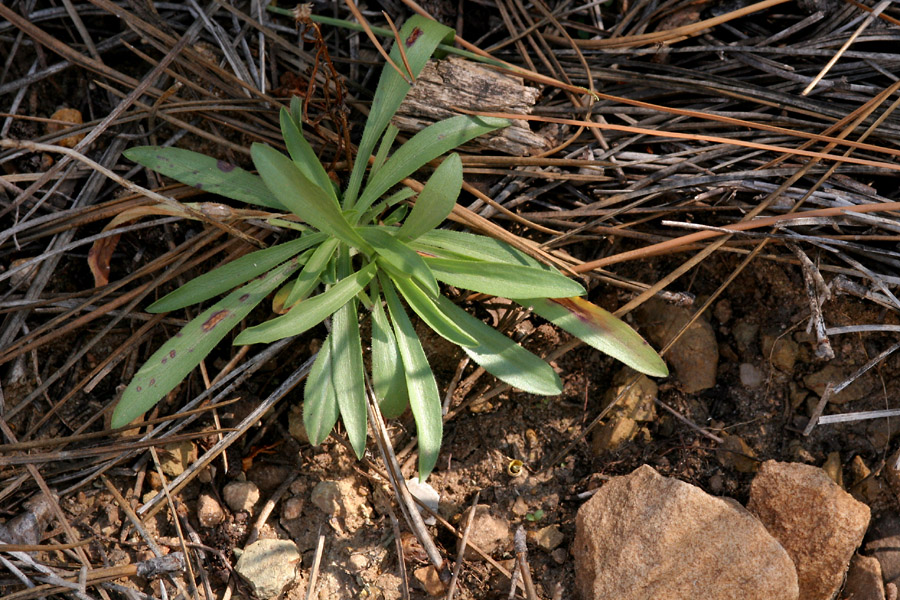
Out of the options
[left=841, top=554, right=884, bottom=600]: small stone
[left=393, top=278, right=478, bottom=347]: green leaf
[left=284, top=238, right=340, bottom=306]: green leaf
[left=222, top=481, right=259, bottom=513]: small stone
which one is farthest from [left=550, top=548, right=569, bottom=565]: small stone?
[left=284, top=238, right=340, bottom=306]: green leaf

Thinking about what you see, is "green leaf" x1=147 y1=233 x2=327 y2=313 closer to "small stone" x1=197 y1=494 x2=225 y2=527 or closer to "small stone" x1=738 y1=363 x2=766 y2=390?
"small stone" x1=197 y1=494 x2=225 y2=527

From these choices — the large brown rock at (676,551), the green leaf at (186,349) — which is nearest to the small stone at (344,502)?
the green leaf at (186,349)

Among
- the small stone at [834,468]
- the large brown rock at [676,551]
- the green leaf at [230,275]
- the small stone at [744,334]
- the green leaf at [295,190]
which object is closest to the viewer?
the green leaf at [295,190]

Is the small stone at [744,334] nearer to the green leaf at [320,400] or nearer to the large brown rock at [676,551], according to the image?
the large brown rock at [676,551]

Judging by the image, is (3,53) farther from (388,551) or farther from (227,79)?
(388,551)

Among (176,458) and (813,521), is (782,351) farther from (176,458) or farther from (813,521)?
(176,458)

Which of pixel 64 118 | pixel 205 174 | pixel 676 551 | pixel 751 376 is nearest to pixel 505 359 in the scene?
pixel 676 551

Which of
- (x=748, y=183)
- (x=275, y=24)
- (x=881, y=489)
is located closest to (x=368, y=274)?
(x=275, y=24)
